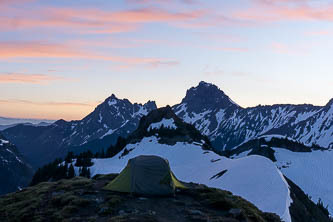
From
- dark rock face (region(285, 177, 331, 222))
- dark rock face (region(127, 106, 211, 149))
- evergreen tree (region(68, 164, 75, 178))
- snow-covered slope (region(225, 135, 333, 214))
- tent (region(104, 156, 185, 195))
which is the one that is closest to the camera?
tent (region(104, 156, 185, 195))

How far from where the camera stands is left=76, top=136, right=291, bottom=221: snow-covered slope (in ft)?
179

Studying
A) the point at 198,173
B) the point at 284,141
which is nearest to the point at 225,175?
the point at 198,173

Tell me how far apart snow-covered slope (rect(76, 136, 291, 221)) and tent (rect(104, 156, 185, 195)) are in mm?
24062

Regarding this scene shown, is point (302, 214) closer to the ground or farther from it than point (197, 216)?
closer to the ground

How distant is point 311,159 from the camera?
5738 inches

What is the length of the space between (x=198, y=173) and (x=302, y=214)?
4412 cm

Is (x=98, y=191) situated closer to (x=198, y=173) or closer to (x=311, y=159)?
(x=198, y=173)

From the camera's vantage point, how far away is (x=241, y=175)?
2785 inches

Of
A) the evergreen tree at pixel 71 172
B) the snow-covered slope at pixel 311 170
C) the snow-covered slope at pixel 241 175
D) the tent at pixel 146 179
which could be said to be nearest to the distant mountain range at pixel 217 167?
the snow-covered slope at pixel 241 175

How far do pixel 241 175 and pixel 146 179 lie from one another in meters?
44.7

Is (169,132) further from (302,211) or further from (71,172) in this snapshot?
(302,211)

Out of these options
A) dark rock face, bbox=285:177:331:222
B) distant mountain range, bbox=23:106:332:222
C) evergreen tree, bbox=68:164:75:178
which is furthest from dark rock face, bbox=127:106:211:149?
dark rock face, bbox=285:177:331:222

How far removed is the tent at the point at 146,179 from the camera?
97.3 feet

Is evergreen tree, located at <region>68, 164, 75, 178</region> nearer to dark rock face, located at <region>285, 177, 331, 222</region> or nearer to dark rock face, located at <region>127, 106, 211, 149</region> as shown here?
dark rock face, located at <region>127, 106, 211, 149</region>
